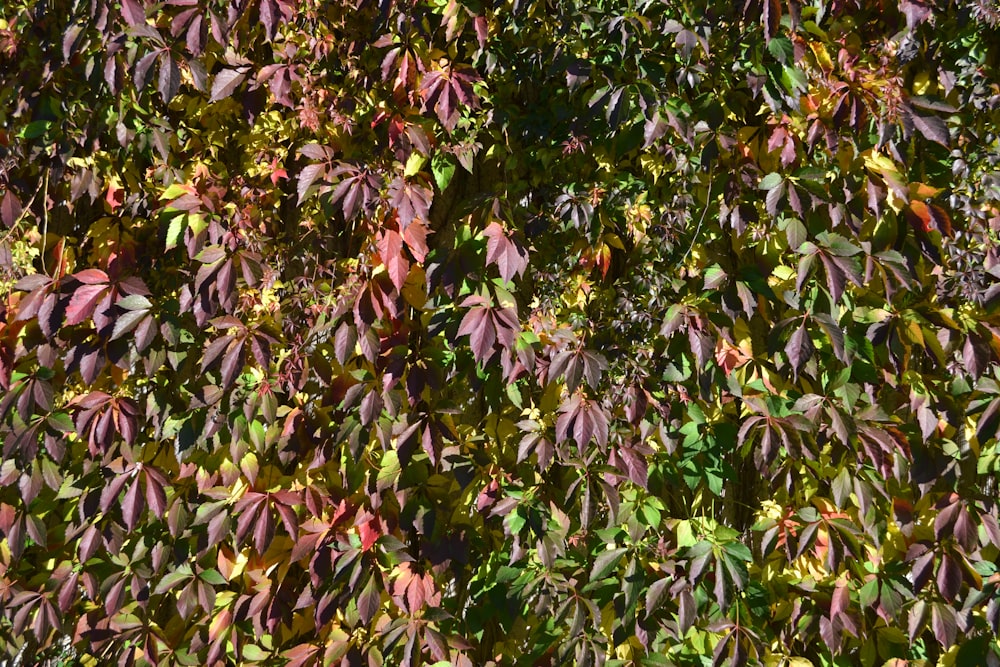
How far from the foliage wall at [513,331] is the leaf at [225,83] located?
0.05 meters

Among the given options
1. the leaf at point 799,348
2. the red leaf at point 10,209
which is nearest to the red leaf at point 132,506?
the red leaf at point 10,209

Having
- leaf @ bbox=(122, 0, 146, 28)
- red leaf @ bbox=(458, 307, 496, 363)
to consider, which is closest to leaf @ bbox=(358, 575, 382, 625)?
red leaf @ bbox=(458, 307, 496, 363)

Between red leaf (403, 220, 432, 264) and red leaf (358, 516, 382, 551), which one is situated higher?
red leaf (403, 220, 432, 264)

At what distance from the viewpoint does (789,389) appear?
213 centimetres

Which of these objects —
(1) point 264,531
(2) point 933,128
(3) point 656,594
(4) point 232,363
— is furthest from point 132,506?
(2) point 933,128

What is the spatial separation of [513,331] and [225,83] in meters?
0.98

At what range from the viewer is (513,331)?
6.66ft

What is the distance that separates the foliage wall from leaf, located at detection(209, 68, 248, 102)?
0.05 m

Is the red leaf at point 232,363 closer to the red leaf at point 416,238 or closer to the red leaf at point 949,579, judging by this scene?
the red leaf at point 416,238

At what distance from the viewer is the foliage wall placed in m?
2.02

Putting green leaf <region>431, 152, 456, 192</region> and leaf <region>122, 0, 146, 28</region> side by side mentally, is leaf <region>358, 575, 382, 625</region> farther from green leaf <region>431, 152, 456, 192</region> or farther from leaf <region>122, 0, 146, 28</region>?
leaf <region>122, 0, 146, 28</region>

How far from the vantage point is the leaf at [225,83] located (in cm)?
212

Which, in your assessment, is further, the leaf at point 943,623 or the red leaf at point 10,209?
the red leaf at point 10,209

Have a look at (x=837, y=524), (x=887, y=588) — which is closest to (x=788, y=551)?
(x=837, y=524)
